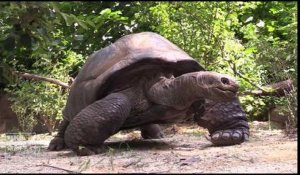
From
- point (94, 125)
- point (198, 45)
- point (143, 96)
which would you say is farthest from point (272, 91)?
point (94, 125)

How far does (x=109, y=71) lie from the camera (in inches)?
133

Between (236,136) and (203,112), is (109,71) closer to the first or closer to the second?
(203,112)

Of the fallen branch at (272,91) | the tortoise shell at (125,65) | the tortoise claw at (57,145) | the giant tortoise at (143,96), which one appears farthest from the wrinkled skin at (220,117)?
the fallen branch at (272,91)

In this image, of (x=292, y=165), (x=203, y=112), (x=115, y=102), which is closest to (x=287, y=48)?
(x=203, y=112)

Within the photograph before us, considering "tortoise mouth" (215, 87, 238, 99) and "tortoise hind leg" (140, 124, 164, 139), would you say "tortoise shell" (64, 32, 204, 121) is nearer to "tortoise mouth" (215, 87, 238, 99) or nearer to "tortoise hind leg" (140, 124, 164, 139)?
"tortoise mouth" (215, 87, 238, 99)

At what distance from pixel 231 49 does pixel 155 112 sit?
2.36 m

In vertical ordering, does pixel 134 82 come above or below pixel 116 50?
below

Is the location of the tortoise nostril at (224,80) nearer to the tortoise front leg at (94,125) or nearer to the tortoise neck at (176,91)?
the tortoise neck at (176,91)

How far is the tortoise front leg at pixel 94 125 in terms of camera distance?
3.11 meters

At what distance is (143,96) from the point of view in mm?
3506

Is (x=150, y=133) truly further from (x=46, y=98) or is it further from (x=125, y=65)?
(x=46, y=98)

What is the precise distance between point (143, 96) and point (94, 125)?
0.55 m

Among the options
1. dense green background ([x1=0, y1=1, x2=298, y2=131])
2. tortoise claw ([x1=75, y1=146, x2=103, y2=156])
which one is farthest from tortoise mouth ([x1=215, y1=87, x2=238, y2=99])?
tortoise claw ([x1=75, y1=146, x2=103, y2=156])

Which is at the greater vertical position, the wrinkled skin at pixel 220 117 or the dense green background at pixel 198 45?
the dense green background at pixel 198 45
